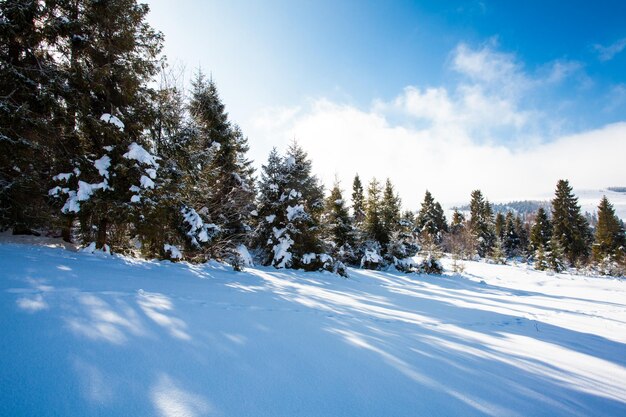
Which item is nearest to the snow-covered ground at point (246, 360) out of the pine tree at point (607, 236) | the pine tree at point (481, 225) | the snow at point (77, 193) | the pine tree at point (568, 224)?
the snow at point (77, 193)

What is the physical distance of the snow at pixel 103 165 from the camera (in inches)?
260

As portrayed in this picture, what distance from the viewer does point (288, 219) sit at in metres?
12.6

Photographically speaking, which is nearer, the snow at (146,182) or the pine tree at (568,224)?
the snow at (146,182)

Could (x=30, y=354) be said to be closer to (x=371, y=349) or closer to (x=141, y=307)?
(x=141, y=307)

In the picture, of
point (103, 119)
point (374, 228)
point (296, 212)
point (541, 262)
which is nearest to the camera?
point (103, 119)

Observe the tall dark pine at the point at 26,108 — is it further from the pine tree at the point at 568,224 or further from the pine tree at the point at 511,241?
the pine tree at the point at 511,241

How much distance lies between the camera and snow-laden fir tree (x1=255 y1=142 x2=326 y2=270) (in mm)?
12586

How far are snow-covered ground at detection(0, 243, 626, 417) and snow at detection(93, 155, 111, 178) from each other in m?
2.65

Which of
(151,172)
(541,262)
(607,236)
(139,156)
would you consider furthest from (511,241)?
(139,156)

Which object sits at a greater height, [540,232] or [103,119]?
[540,232]

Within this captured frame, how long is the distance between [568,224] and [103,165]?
5167 cm

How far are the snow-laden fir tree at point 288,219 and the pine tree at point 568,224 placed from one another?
1602 inches

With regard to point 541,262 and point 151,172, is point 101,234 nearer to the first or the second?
point 151,172

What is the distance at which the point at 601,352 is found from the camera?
3.98 metres
